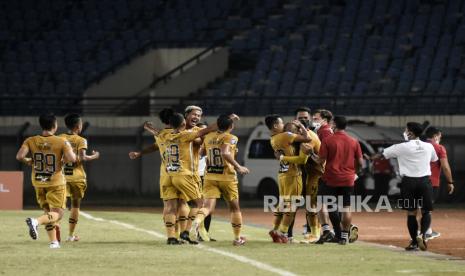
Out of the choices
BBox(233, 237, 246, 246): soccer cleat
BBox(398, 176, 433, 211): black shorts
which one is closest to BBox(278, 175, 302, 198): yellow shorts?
BBox(233, 237, 246, 246): soccer cleat

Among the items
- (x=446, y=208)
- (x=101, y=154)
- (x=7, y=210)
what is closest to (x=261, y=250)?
(x=7, y=210)

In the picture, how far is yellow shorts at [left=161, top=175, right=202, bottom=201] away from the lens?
18688 mm

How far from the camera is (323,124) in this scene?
65.1 ft

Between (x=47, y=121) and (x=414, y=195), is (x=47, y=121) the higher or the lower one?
the higher one

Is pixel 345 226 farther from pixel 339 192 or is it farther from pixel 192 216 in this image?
pixel 192 216

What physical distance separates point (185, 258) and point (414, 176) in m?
4.19

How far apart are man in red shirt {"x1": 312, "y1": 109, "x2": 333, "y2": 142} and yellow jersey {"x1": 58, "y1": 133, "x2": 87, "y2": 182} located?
146 inches

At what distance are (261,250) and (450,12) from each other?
26.2 metres

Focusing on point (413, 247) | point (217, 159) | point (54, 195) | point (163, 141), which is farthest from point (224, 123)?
point (413, 247)

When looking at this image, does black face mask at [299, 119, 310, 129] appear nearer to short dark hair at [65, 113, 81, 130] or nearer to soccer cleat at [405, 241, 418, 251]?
soccer cleat at [405, 241, 418, 251]

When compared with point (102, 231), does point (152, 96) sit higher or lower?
higher

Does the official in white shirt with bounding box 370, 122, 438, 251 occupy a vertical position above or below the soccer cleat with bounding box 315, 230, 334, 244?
above

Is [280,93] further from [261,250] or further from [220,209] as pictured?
[261,250]

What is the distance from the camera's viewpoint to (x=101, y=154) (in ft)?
126
